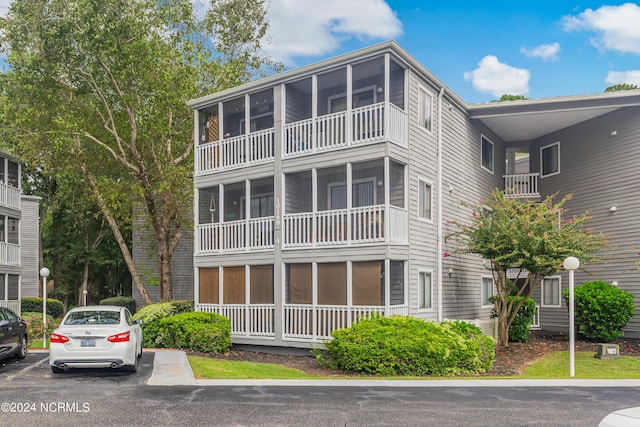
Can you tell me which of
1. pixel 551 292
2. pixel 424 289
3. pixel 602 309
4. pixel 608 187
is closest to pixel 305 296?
pixel 424 289

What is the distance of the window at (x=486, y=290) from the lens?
79.3 ft

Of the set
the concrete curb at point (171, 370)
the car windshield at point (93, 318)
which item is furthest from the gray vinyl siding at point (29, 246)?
the car windshield at point (93, 318)

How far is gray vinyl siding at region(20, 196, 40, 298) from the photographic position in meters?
35.4

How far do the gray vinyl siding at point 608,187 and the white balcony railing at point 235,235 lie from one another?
11759 millimetres

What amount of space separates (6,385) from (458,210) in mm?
15638

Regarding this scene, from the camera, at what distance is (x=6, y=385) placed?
40.9 ft

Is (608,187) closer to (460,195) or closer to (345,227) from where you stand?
(460,195)

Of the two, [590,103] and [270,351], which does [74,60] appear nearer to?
[270,351]

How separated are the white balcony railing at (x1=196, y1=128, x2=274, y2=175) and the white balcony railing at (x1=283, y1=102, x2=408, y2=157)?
977 millimetres

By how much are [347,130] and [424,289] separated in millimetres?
5644

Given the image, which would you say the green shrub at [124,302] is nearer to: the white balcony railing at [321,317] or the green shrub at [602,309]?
the white balcony railing at [321,317]

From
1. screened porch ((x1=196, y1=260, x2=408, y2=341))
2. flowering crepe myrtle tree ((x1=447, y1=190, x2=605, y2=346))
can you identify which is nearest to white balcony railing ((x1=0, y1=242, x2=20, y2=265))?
screened porch ((x1=196, y1=260, x2=408, y2=341))

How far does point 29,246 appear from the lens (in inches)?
1400

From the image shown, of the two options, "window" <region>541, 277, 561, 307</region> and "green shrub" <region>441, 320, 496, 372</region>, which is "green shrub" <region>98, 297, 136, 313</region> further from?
"green shrub" <region>441, 320, 496, 372</region>
